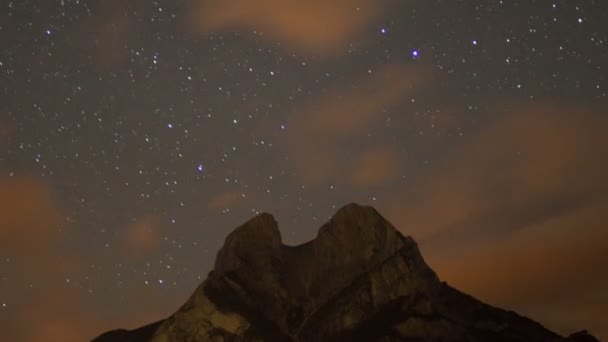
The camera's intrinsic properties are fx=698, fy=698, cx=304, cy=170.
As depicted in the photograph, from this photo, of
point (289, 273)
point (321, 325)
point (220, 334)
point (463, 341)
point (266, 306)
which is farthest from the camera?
point (289, 273)

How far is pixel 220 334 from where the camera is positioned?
448 ft

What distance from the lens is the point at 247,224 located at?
172 m

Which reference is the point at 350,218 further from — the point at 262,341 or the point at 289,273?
the point at 262,341

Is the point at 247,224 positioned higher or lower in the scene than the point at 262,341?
higher

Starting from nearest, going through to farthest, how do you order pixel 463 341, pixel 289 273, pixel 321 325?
pixel 463 341 → pixel 321 325 → pixel 289 273

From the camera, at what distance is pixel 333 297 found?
156m

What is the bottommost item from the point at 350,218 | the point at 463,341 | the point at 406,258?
the point at 463,341

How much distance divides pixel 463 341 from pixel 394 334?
12.6 metres

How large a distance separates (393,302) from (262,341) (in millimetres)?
28371

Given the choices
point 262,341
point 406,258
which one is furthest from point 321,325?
point 406,258

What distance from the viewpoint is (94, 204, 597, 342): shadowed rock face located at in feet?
440

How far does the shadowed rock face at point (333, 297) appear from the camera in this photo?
440ft

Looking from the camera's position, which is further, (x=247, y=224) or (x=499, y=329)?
(x=247, y=224)

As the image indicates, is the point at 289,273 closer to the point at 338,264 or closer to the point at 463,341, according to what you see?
the point at 338,264
